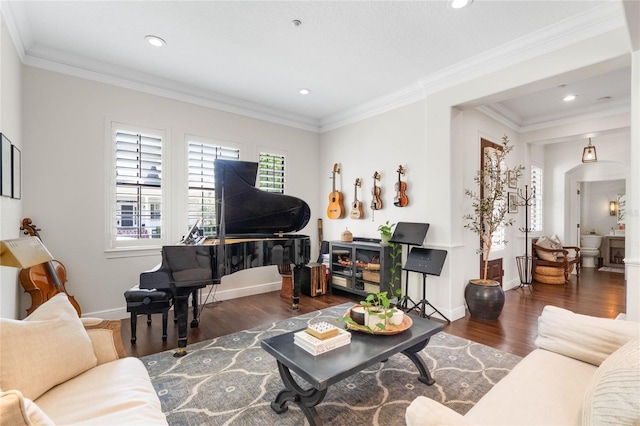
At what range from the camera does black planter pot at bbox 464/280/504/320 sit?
3.67 metres

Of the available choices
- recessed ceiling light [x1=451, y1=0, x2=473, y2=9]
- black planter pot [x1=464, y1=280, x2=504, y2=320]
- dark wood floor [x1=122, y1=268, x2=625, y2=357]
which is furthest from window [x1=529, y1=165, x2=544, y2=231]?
recessed ceiling light [x1=451, y1=0, x2=473, y2=9]

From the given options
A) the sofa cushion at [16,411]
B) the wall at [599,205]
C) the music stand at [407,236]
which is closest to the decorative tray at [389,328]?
the sofa cushion at [16,411]

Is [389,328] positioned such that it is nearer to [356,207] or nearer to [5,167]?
[356,207]

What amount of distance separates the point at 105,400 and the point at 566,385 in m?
2.14

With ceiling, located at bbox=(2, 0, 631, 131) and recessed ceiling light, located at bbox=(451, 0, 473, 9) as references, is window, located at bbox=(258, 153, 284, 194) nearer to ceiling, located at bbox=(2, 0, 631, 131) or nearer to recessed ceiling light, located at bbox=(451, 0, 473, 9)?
ceiling, located at bbox=(2, 0, 631, 131)

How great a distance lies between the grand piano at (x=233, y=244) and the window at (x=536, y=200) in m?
4.87

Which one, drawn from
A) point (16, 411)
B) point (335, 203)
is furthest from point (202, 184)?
point (16, 411)

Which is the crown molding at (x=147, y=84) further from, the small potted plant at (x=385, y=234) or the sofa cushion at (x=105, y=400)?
the sofa cushion at (x=105, y=400)

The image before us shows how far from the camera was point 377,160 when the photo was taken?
4777 mm

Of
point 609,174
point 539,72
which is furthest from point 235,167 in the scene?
point 609,174

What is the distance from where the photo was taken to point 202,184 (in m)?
4.41

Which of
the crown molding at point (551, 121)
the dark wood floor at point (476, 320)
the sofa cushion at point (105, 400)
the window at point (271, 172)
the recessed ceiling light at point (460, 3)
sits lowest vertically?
the dark wood floor at point (476, 320)

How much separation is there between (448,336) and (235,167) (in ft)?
9.91

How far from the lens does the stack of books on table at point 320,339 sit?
6.10 feet
